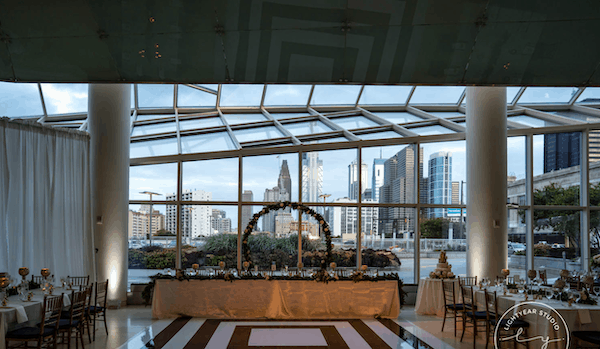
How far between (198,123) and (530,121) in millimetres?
8525

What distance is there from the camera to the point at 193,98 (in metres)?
12.8

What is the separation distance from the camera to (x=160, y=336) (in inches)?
294

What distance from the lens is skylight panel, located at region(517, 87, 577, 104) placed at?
13094 millimetres

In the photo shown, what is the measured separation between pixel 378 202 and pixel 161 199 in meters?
5.22

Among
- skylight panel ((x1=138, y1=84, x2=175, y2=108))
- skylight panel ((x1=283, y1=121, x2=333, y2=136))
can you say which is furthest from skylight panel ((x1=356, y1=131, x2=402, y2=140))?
skylight panel ((x1=138, y1=84, x2=175, y2=108))

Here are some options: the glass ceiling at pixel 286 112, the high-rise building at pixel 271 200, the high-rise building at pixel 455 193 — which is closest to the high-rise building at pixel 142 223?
the glass ceiling at pixel 286 112

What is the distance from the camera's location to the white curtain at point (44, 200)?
333 inches

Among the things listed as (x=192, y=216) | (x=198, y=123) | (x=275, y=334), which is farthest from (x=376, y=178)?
(x=275, y=334)

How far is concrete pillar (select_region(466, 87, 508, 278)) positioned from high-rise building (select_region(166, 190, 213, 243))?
243 inches

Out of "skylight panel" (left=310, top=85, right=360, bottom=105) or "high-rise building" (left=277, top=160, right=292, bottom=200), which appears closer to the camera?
"high-rise building" (left=277, top=160, right=292, bottom=200)

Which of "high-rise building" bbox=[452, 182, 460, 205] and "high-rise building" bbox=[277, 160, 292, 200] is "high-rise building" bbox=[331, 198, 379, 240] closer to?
"high-rise building" bbox=[277, 160, 292, 200]

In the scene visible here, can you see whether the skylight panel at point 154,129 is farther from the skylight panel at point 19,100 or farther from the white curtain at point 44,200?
the skylight panel at point 19,100

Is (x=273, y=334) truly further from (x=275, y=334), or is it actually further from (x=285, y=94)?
(x=285, y=94)

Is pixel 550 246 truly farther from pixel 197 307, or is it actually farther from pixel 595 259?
pixel 197 307
